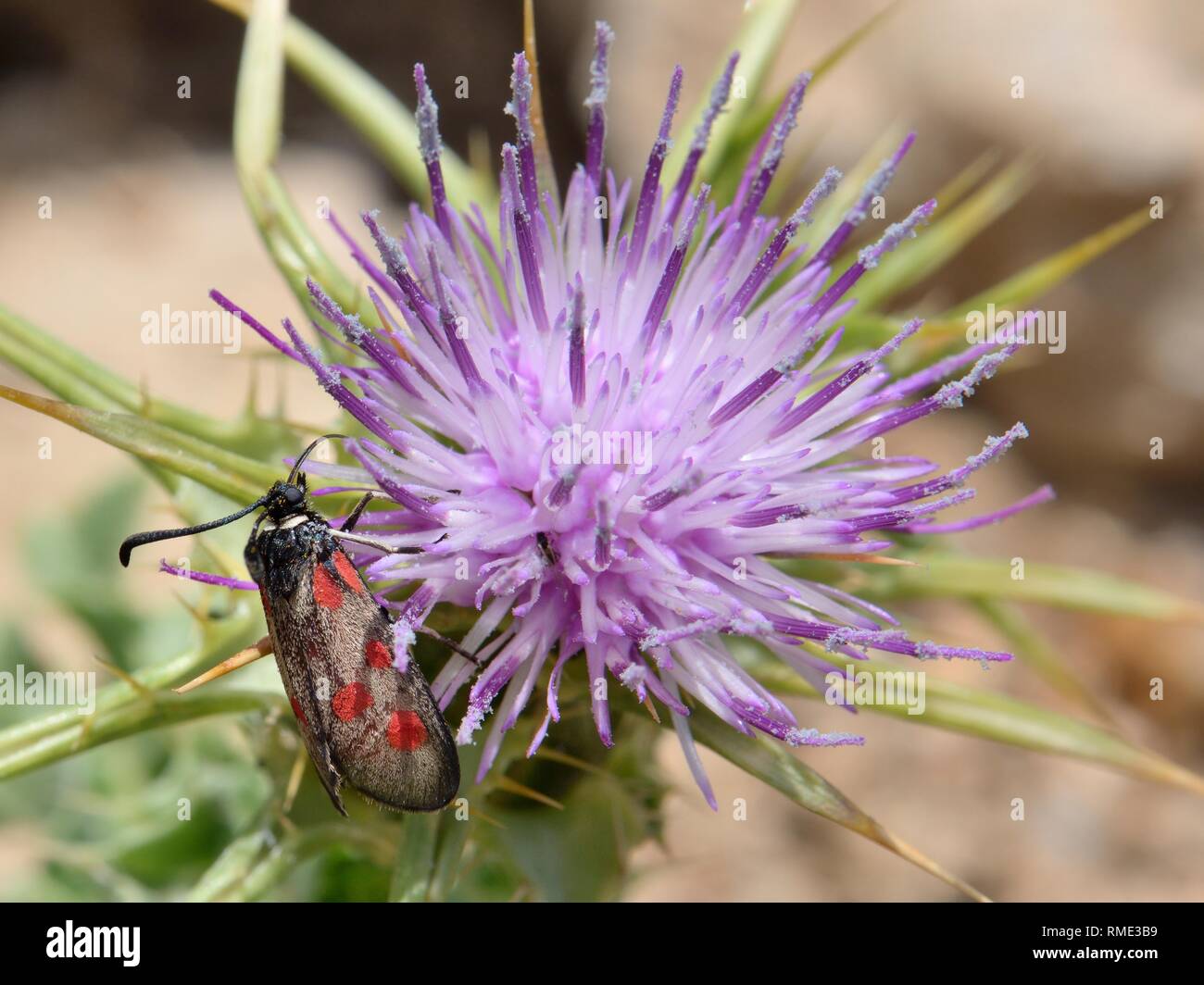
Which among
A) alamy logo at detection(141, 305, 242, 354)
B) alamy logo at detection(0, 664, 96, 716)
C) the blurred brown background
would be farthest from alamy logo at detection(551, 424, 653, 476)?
alamy logo at detection(141, 305, 242, 354)

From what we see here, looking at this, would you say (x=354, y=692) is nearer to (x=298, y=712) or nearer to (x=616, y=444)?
(x=298, y=712)

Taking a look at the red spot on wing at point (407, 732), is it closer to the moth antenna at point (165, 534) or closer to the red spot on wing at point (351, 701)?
the red spot on wing at point (351, 701)

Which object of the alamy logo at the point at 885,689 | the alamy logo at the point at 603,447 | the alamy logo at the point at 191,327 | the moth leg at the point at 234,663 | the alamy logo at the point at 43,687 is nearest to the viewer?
the moth leg at the point at 234,663

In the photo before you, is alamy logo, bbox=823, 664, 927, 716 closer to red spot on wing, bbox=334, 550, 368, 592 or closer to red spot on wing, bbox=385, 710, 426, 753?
red spot on wing, bbox=385, 710, 426, 753

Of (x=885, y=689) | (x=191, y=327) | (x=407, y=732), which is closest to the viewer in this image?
(x=407, y=732)

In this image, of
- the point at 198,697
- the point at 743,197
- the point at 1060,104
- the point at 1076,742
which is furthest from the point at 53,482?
the point at 1060,104
